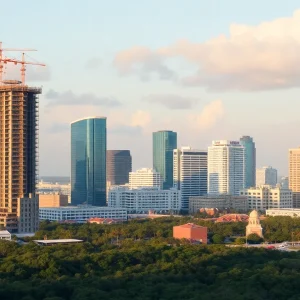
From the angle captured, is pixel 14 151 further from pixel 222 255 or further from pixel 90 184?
pixel 90 184

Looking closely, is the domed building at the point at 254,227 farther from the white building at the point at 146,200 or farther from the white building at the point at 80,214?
the white building at the point at 146,200

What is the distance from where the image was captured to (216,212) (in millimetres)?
125812

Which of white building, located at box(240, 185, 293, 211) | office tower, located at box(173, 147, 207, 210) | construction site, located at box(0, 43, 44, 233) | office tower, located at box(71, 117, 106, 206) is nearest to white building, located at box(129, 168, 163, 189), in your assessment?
office tower, located at box(173, 147, 207, 210)

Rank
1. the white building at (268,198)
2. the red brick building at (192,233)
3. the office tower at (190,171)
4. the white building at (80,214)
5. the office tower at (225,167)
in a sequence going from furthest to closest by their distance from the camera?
the office tower at (225,167), the office tower at (190,171), the white building at (268,198), the white building at (80,214), the red brick building at (192,233)

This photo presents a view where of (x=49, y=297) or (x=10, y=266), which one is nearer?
(x=49, y=297)

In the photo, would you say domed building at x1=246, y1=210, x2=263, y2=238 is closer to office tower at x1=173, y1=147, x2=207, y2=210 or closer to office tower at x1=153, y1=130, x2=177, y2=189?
office tower at x1=173, y1=147, x2=207, y2=210

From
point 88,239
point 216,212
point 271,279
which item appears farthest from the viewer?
point 216,212

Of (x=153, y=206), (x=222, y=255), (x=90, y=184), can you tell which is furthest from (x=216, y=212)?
(x=222, y=255)

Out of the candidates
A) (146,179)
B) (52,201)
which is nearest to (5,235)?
(52,201)

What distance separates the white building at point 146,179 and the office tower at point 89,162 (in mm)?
13818

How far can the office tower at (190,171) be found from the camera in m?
161

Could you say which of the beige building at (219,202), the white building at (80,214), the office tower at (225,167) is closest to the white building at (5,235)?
the white building at (80,214)

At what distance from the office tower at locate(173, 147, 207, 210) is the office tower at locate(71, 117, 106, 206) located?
14.8 m

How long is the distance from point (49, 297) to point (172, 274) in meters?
9.14
